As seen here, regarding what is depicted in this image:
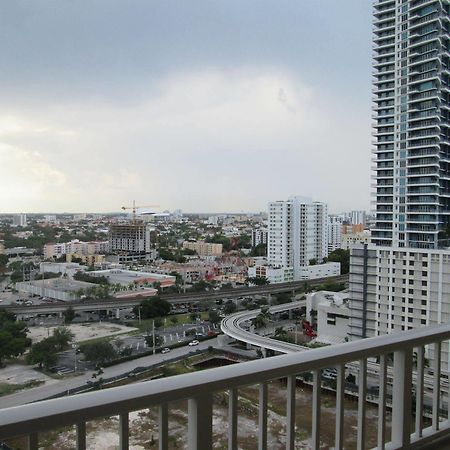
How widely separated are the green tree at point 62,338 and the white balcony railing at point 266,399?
4.56 m

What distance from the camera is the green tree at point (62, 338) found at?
497 cm

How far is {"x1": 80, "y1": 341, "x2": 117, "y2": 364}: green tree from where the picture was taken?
464 centimetres


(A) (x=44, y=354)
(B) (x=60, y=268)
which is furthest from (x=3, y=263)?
(A) (x=44, y=354)

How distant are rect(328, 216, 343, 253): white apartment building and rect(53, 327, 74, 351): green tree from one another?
13798 mm

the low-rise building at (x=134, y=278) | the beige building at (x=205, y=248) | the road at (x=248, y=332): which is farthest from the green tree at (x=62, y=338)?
the beige building at (x=205, y=248)

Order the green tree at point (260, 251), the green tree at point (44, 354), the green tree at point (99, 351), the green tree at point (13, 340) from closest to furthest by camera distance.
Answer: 1. the green tree at point (44, 354)
2. the green tree at point (13, 340)
3. the green tree at point (99, 351)
4. the green tree at point (260, 251)

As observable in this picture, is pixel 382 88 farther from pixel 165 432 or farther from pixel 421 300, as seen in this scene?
pixel 165 432

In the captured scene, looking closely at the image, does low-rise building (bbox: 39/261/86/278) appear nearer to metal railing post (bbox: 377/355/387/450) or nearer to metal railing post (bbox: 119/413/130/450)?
metal railing post (bbox: 377/355/387/450)

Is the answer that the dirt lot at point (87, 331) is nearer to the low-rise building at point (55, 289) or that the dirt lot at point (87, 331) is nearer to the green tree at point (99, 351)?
the green tree at point (99, 351)

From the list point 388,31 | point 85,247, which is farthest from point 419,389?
point 85,247

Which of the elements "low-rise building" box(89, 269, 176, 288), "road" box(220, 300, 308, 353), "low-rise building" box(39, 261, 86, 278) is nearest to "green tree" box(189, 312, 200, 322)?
"road" box(220, 300, 308, 353)

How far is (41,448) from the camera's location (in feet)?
1.54

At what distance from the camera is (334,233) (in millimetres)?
20609

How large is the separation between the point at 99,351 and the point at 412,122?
5.91 m
